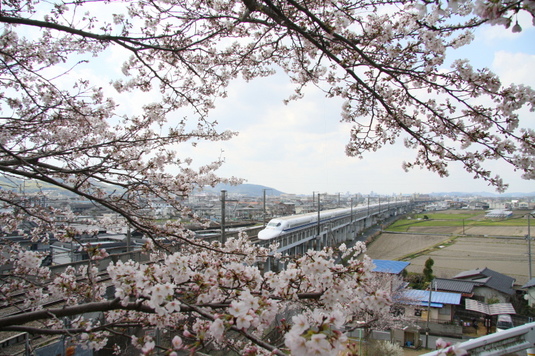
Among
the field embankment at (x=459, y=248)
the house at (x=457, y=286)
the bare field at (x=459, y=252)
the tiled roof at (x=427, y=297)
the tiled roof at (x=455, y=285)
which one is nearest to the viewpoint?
the tiled roof at (x=427, y=297)

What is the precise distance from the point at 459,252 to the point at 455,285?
44.2 ft

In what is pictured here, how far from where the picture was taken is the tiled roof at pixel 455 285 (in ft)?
47.9

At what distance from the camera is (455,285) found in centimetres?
1512

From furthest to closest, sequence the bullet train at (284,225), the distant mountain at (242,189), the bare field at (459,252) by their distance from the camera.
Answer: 1. the bare field at (459,252)
2. the bullet train at (284,225)
3. the distant mountain at (242,189)

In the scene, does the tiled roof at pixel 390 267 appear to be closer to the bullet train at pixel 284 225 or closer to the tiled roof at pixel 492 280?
the tiled roof at pixel 492 280

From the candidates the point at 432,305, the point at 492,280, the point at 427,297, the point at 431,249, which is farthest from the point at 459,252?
the point at 432,305

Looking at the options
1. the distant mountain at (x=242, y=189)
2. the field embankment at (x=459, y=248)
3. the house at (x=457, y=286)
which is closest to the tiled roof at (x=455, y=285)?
the house at (x=457, y=286)

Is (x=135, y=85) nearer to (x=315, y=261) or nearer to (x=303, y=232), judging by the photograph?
(x=315, y=261)

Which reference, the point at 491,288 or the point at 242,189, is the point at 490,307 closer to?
the point at 491,288

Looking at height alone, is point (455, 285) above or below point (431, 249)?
above

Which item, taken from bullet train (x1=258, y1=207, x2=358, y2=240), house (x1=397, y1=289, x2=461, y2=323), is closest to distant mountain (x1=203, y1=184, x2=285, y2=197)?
bullet train (x1=258, y1=207, x2=358, y2=240)

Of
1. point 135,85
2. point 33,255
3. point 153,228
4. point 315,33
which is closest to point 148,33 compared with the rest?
point 135,85

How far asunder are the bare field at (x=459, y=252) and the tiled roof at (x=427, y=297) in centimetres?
535

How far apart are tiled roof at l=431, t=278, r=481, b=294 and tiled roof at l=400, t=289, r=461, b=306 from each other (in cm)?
66
